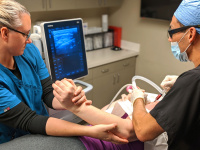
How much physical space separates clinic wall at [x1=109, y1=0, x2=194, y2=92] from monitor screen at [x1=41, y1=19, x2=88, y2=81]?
1.29 m

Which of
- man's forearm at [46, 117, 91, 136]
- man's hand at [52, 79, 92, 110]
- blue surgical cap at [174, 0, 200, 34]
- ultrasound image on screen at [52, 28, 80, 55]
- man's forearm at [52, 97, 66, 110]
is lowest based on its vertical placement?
man's forearm at [52, 97, 66, 110]

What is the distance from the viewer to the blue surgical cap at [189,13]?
0.93m

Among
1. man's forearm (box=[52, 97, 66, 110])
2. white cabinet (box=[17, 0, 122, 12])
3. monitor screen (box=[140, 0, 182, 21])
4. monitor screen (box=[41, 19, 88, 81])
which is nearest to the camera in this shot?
man's forearm (box=[52, 97, 66, 110])

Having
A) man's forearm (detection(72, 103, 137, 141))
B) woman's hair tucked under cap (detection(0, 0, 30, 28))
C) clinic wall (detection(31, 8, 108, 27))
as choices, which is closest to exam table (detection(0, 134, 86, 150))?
man's forearm (detection(72, 103, 137, 141))

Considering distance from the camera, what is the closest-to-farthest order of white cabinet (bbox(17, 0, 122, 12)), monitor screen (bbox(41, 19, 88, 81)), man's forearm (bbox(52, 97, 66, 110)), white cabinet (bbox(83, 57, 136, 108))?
man's forearm (bbox(52, 97, 66, 110)), monitor screen (bbox(41, 19, 88, 81)), white cabinet (bbox(17, 0, 122, 12)), white cabinet (bbox(83, 57, 136, 108))

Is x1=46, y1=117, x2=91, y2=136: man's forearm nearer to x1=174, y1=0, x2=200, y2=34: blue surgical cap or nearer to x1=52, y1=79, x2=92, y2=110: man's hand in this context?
x1=52, y1=79, x2=92, y2=110: man's hand

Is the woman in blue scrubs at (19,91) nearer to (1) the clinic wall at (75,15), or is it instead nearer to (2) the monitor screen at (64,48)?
(2) the monitor screen at (64,48)

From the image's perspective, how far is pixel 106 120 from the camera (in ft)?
3.58

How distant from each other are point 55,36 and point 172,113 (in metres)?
1.21

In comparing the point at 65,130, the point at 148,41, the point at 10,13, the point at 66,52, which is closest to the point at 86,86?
the point at 66,52

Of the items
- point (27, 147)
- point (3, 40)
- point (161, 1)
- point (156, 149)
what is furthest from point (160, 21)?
point (27, 147)

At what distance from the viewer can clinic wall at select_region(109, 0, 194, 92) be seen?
2.67 meters

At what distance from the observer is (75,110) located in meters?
1.11

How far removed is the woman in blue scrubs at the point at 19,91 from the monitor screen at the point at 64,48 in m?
0.44
